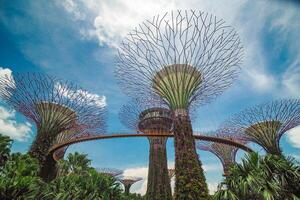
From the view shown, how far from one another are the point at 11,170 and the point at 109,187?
25.5 feet

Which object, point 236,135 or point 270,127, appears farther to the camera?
point 236,135

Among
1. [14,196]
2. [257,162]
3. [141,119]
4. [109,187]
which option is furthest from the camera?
[141,119]

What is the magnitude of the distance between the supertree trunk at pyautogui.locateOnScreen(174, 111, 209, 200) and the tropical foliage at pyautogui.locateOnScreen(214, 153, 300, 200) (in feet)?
7.14

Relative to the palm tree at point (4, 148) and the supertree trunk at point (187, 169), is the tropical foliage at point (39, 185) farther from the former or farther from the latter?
the supertree trunk at point (187, 169)

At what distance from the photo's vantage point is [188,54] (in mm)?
16812

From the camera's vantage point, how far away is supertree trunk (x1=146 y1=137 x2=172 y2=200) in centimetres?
2577

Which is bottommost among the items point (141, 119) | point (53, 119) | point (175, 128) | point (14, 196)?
point (14, 196)

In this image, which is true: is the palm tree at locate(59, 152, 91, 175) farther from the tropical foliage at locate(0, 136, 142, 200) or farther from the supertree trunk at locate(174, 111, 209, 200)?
the supertree trunk at locate(174, 111, 209, 200)

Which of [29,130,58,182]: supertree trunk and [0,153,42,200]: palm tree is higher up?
[29,130,58,182]: supertree trunk

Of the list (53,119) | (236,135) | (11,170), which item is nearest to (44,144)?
(53,119)

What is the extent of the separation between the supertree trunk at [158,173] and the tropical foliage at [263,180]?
42.4 feet

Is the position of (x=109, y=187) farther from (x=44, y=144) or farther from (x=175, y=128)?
(x=175, y=128)

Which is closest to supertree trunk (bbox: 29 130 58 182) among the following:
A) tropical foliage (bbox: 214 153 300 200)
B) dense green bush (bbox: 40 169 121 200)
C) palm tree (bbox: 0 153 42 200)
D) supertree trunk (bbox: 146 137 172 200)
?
dense green bush (bbox: 40 169 121 200)

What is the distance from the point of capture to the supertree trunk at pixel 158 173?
25775 millimetres
